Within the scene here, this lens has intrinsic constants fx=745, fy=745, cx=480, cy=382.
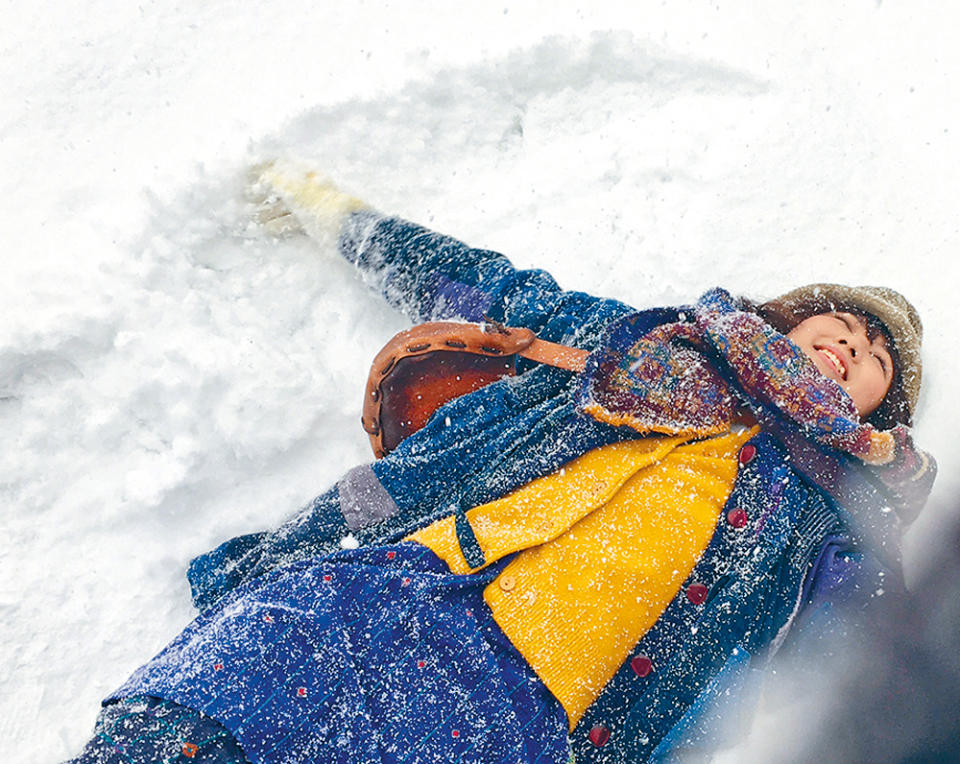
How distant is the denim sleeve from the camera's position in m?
1.79

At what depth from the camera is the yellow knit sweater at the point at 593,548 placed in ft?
4.74

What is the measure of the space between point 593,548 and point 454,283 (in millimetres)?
754

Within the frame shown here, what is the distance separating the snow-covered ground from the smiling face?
0.38m

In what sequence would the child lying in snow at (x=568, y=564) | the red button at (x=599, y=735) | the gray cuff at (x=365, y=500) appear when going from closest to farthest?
the child lying in snow at (x=568, y=564)
the red button at (x=599, y=735)
the gray cuff at (x=365, y=500)

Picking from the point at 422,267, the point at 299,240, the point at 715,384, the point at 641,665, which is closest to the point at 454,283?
the point at 422,267

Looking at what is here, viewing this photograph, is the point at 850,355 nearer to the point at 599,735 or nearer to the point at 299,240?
the point at 599,735

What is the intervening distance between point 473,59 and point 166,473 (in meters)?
→ 1.47

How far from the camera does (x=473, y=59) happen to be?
2.23 meters

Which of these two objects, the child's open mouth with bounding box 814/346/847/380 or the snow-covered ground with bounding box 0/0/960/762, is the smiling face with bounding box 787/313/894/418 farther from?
the snow-covered ground with bounding box 0/0/960/762

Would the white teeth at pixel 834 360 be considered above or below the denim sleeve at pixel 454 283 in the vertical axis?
above

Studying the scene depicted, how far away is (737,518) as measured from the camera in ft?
4.86

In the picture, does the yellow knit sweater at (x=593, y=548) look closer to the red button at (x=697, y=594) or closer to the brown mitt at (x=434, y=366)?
the red button at (x=697, y=594)

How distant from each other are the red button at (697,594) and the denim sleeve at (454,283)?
0.62 meters

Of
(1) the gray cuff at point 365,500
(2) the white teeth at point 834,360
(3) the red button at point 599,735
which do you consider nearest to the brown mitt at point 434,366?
(1) the gray cuff at point 365,500
